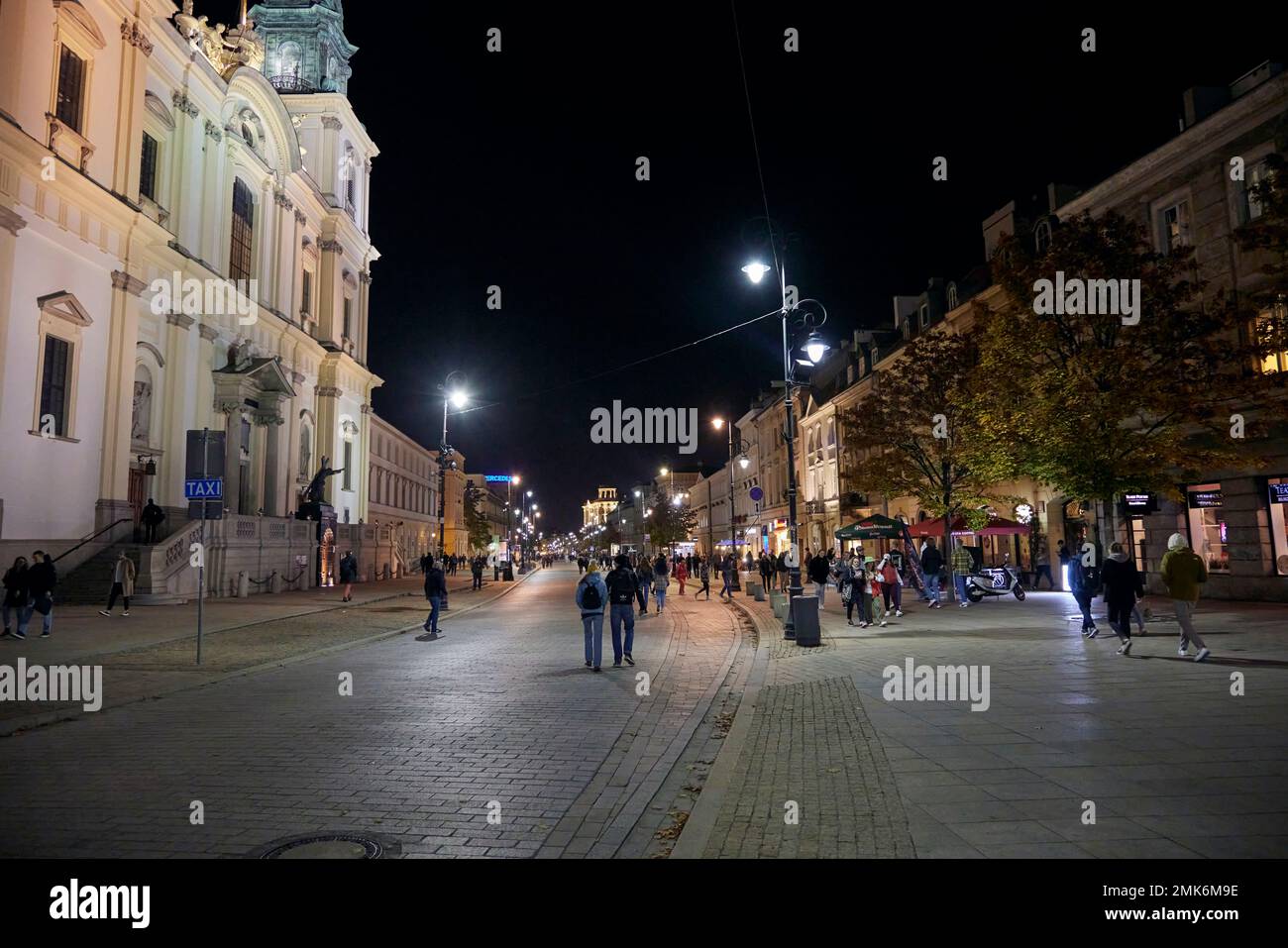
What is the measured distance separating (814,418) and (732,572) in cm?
2423

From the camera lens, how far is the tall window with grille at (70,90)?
23.5 m

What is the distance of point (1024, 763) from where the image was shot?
Result: 5961 millimetres

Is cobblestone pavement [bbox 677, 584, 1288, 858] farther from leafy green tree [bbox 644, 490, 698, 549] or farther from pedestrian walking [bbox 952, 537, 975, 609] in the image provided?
leafy green tree [bbox 644, 490, 698, 549]

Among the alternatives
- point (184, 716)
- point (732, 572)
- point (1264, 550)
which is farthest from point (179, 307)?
point (1264, 550)

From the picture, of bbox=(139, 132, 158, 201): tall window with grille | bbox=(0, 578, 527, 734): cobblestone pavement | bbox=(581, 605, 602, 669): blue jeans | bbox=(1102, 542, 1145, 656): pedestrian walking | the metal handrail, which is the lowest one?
bbox=(0, 578, 527, 734): cobblestone pavement

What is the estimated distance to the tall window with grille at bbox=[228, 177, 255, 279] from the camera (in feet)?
114

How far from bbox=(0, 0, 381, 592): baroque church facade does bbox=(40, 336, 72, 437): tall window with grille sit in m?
0.06

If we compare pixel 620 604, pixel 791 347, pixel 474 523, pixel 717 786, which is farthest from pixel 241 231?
pixel 474 523

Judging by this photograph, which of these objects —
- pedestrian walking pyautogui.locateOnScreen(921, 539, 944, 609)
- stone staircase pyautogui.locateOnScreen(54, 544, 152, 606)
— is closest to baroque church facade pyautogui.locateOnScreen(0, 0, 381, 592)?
stone staircase pyautogui.locateOnScreen(54, 544, 152, 606)

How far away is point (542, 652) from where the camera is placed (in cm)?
1376

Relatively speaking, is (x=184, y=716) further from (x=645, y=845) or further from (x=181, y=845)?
(x=645, y=845)

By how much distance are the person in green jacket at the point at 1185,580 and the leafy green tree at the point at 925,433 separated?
538 inches

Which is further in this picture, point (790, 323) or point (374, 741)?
point (790, 323)

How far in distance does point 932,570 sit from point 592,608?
13.4 metres
